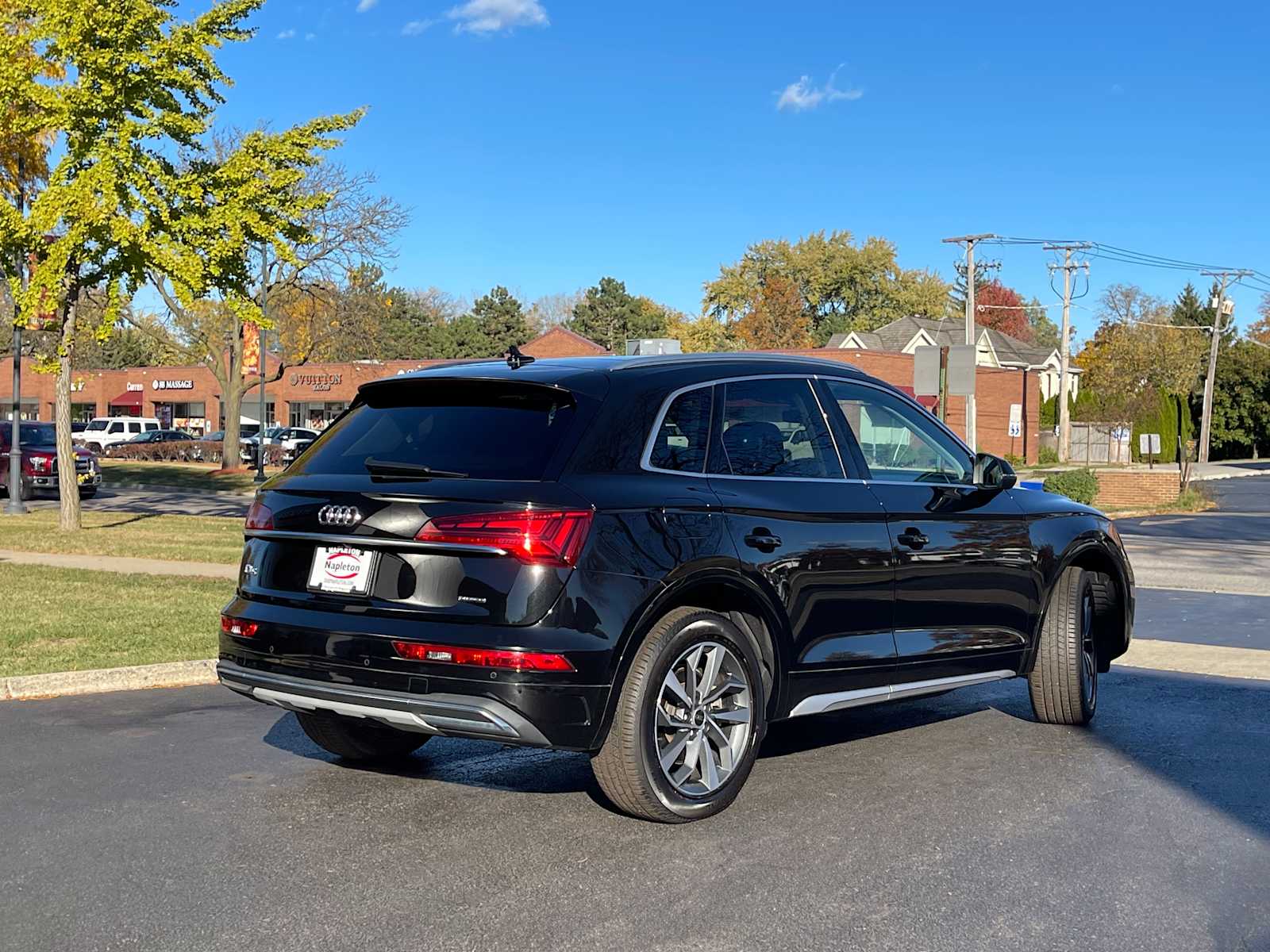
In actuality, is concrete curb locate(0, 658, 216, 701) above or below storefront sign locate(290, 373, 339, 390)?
below

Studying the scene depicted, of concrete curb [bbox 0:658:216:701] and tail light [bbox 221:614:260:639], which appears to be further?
concrete curb [bbox 0:658:216:701]

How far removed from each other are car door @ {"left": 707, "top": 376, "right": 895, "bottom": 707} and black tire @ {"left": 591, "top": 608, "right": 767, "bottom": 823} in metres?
0.30

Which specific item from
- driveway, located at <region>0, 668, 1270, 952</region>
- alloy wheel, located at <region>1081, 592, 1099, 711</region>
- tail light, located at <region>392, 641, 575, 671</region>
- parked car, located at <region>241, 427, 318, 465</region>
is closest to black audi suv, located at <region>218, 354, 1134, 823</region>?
tail light, located at <region>392, 641, 575, 671</region>

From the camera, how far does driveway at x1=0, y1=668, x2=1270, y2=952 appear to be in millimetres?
4250

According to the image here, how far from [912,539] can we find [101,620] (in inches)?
281

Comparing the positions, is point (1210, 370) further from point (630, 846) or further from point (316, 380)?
point (630, 846)

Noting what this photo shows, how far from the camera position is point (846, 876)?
4773 mm

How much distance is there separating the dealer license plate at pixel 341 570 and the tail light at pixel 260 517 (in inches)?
12.6

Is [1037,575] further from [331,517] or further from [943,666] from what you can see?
[331,517]

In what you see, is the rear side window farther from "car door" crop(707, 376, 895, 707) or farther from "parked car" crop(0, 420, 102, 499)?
"parked car" crop(0, 420, 102, 499)

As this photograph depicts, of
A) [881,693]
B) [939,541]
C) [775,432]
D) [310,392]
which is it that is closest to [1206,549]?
[939,541]

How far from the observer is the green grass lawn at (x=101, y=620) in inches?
360

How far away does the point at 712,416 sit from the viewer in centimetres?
582

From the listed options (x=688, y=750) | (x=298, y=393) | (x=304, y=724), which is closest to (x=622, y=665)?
(x=688, y=750)
